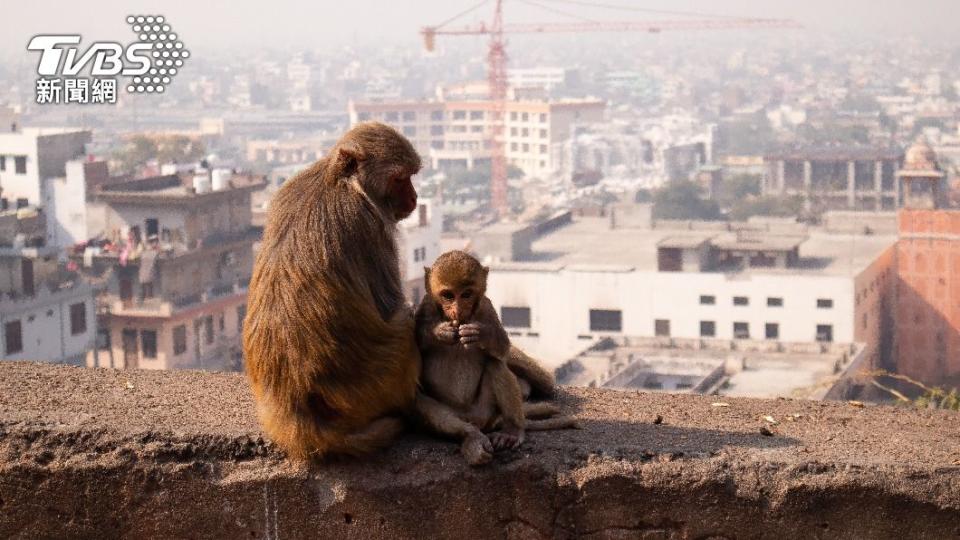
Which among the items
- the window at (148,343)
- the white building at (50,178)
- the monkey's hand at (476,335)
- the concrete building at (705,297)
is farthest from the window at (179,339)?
the monkey's hand at (476,335)

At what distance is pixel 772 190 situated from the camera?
50.1 meters

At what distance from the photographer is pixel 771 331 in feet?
76.1

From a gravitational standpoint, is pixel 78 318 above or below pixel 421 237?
below

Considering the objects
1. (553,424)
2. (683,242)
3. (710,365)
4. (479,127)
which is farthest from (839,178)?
(553,424)

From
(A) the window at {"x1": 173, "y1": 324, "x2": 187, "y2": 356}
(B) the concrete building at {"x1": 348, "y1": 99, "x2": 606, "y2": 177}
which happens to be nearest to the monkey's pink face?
(A) the window at {"x1": 173, "y1": 324, "x2": 187, "y2": 356}

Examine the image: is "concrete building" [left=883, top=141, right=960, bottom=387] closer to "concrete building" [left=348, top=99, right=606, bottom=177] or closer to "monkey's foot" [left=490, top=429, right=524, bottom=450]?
"monkey's foot" [left=490, top=429, right=524, bottom=450]

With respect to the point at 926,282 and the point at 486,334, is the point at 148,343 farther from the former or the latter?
the point at 486,334

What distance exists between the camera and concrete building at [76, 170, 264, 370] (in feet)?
71.0

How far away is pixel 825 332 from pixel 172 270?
10.2 meters

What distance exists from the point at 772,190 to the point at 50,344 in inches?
1406

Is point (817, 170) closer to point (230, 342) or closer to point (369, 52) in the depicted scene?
point (230, 342)

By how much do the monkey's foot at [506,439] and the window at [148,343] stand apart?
19.8 metres

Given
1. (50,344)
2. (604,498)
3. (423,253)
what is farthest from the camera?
(423,253)

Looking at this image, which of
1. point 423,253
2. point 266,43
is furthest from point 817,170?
point 266,43
